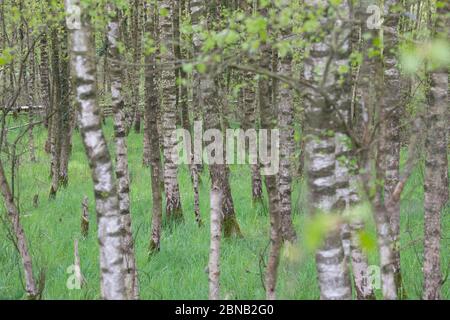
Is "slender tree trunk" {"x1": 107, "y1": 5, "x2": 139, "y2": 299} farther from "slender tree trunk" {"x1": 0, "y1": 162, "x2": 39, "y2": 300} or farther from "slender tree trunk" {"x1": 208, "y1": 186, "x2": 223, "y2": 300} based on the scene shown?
"slender tree trunk" {"x1": 0, "y1": 162, "x2": 39, "y2": 300}

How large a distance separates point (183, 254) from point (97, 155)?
16.2ft

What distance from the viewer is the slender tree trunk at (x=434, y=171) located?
20.5ft

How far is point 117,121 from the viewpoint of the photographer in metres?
7.55

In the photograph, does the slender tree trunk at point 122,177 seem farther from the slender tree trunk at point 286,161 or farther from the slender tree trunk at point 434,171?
the slender tree trunk at point 434,171

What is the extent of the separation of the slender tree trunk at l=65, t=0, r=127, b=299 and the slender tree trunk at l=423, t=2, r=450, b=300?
3.71 meters

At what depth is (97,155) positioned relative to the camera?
5285 millimetres

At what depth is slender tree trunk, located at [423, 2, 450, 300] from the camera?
6234mm

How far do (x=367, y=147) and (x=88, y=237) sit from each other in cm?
771

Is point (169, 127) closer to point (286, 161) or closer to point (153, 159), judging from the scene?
point (153, 159)

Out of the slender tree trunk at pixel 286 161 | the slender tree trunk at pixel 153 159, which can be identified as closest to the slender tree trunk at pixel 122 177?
the slender tree trunk at pixel 153 159
